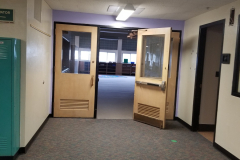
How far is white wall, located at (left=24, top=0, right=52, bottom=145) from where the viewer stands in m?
2.95

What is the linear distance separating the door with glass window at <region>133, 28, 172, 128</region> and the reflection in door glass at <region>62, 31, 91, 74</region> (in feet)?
3.72

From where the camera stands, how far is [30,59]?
3002 mm

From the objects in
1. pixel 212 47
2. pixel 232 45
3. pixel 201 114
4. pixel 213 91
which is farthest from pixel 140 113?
pixel 232 45

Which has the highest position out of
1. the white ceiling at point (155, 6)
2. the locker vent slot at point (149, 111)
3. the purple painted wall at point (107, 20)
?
the white ceiling at point (155, 6)

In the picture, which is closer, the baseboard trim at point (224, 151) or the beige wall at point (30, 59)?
the beige wall at point (30, 59)

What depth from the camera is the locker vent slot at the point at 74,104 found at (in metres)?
4.66

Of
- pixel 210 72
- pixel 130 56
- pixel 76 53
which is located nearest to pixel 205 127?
pixel 210 72

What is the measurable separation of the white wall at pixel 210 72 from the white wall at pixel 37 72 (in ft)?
10.2

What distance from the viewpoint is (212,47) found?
4.14 metres

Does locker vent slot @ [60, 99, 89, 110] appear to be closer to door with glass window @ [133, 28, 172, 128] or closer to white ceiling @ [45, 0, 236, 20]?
door with glass window @ [133, 28, 172, 128]

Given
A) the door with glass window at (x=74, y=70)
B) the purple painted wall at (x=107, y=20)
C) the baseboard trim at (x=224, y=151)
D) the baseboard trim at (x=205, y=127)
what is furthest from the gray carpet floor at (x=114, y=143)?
the purple painted wall at (x=107, y=20)

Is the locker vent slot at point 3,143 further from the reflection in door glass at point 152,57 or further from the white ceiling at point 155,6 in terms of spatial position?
the reflection in door glass at point 152,57

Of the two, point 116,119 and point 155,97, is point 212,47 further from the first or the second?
point 116,119

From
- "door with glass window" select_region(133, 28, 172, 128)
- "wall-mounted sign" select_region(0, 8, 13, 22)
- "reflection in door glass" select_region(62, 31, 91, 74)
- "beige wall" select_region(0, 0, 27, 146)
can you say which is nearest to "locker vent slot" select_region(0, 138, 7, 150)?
"beige wall" select_region(0, 0, 27, 146)
